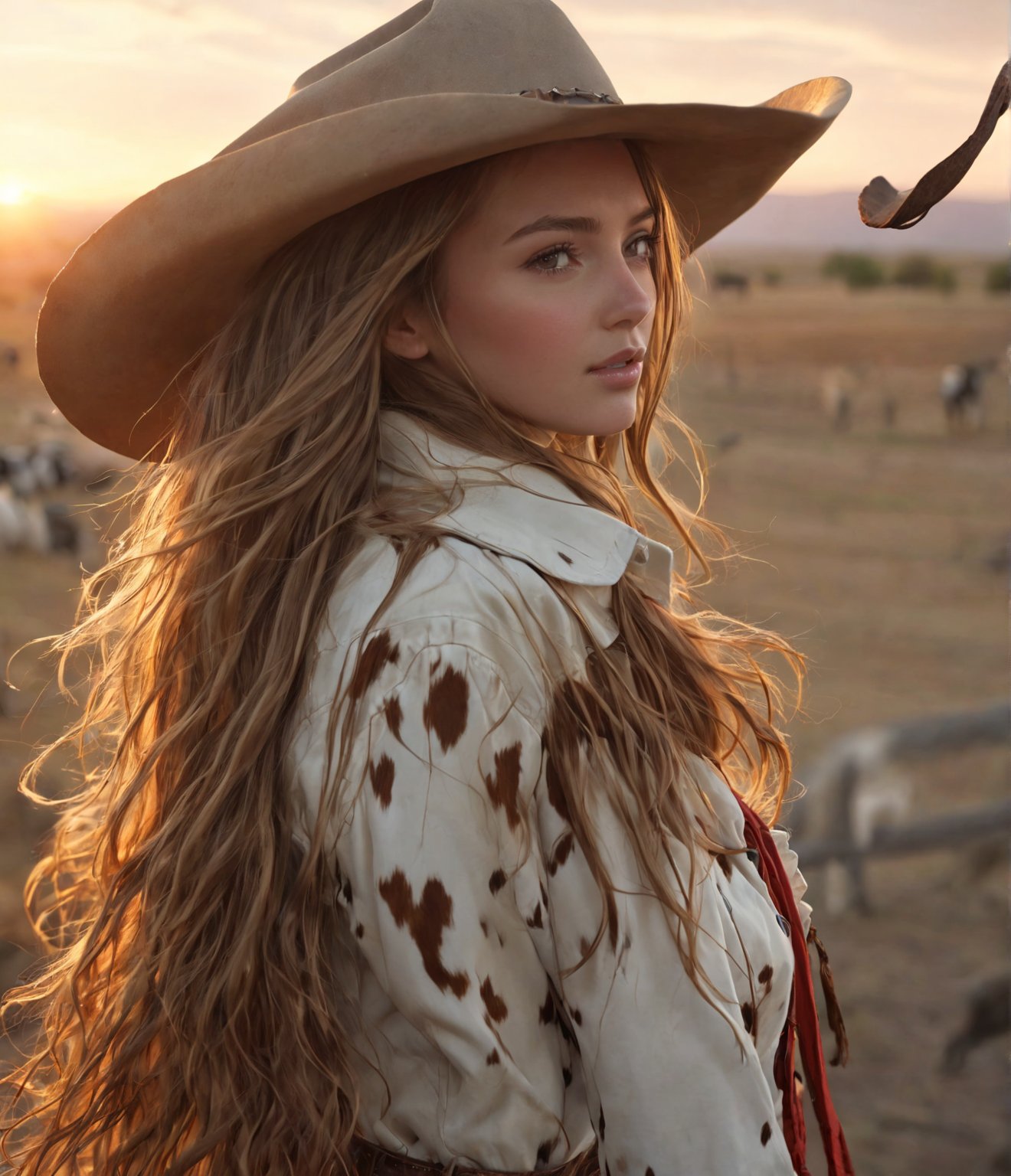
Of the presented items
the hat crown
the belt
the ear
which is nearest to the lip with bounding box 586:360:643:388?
the ear

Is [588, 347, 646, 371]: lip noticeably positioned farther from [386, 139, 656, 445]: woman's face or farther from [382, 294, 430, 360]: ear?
[382, 294, 430, 360]: ear

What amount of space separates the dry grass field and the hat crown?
Result: 75 cm

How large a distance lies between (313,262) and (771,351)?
23379 millimetres

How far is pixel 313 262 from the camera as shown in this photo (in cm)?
161

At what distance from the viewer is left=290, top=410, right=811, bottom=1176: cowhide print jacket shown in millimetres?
1325

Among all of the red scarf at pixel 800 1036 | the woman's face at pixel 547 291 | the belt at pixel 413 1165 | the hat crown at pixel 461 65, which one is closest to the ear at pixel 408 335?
the woman's face at pixel 547 291

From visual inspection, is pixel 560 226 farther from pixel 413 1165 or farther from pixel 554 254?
pixel 413 1165

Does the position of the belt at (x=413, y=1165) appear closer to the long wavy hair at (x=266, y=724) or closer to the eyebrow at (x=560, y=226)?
the long wavy hair at (x=266, y=724)

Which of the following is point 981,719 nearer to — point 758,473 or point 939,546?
point 939,546

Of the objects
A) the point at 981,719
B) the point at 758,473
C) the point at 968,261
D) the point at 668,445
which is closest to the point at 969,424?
the point at 758,473

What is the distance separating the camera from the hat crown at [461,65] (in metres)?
1.58

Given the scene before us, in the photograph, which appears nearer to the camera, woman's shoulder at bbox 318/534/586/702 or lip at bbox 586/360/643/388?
woman's shoulder at bbox 318/534/586/702

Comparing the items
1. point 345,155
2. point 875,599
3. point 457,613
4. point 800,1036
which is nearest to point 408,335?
point 345,155

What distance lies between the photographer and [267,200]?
1510mm
